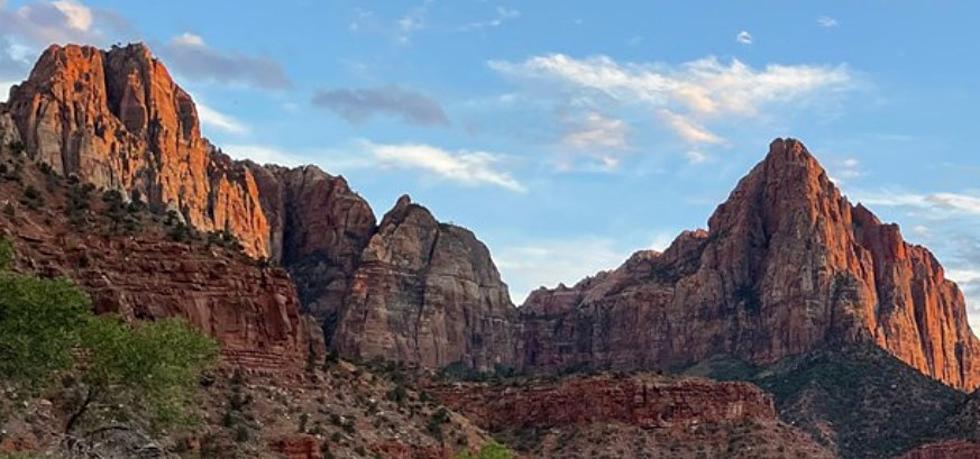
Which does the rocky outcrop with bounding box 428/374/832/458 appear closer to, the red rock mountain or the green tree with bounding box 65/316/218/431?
the green tree with bounding box 65/316/218/431

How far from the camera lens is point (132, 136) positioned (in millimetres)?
147875

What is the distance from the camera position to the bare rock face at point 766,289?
17525 centimetres

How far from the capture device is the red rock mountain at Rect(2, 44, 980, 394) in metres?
166

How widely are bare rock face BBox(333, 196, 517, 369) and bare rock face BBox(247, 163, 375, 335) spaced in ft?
9.82

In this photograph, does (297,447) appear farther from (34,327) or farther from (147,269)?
(34,327)

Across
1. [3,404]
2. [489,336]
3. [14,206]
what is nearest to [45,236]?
[14,206]

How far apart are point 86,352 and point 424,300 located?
134 m

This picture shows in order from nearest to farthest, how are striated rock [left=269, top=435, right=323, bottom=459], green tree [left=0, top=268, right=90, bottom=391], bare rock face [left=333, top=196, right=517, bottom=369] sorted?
green tree [left=0, top=268, right=90, bottom=391], striated rock [left=269, top=435, right=323, bottom=459], bare rock face [left=333, top=196, right=517, bottom=369]

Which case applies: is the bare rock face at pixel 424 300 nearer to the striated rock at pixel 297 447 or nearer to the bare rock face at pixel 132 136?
the bare rock face at pixel 132 136

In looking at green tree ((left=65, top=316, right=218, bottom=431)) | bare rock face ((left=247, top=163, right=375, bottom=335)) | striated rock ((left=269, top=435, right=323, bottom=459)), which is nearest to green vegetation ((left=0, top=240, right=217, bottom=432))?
green tree ((left=65, top=316, right=218, bottom=431))

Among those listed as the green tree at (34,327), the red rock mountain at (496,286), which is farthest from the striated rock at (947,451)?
the green tree at (34,327)

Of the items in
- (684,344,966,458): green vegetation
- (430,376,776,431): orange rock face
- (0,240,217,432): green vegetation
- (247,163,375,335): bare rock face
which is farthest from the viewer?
(247,163,375,335): bare rock face

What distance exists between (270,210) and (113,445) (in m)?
136

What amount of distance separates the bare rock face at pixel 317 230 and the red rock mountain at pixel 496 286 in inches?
7.3
